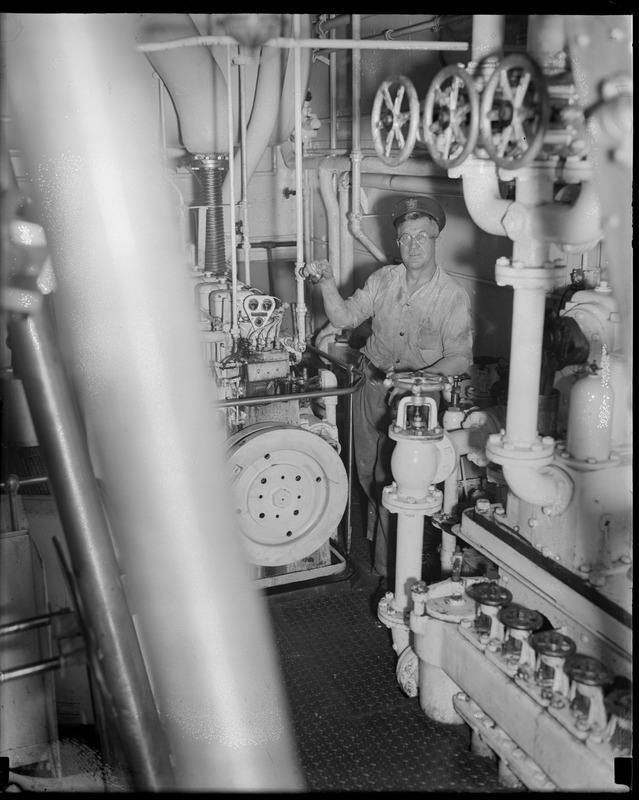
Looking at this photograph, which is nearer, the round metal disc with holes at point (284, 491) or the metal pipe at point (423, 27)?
the round metal disc with holes at point (284, 491)

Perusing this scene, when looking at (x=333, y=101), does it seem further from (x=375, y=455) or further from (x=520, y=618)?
(x=520, y=618)

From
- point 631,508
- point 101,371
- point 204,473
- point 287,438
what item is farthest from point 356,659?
point 101,371

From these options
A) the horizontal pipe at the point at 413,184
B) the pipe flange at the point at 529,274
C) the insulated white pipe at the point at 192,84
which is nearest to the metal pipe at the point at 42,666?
the pipe flange at the point at 529,274

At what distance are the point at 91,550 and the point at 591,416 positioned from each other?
1.36m

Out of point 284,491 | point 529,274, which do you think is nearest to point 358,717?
point 284,491

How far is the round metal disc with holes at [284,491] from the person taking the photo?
3.09 metres

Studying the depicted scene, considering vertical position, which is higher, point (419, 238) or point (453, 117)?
point (453, 117)

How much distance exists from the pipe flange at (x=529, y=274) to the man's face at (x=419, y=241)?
1.47m

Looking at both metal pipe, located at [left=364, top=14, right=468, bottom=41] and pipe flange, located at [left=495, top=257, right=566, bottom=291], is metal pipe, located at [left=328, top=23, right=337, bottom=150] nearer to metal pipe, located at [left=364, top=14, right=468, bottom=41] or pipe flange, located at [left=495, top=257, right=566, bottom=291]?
metal pipe, located at [left=364, top=14, right=468, bottom=41]

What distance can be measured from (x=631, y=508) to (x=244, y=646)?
3.47ft

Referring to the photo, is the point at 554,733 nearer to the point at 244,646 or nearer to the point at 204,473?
the point at 244,646

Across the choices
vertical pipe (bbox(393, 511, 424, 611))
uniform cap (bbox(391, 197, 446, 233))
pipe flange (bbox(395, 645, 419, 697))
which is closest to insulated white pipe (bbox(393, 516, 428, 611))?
vertical pipe (bbox(393, 511, 424, 611))

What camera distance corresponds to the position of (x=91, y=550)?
1286 mm

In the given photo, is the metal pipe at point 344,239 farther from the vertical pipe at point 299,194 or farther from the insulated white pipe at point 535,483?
the insulated white pipe at point 535,483
